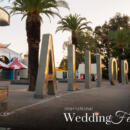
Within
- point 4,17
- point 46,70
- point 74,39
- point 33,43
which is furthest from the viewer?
point 74,39

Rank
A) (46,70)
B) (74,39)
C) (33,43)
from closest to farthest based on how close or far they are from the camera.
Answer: (46,70) < (33,43) < (74,39)

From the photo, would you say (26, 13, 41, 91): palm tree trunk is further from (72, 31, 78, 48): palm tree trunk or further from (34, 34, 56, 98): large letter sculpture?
(72, 31, 78, 48): palm tree trunk

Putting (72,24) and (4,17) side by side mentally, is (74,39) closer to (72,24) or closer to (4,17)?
(72,24)

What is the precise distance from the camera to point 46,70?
386 inches

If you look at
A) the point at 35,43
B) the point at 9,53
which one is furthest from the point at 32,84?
the point at 9,53

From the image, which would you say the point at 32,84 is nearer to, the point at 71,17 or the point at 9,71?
the point at 71,17

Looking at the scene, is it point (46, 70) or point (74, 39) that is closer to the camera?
point (46, 70)

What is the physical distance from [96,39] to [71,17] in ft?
70.3

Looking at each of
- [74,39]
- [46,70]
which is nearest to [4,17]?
[46,70]

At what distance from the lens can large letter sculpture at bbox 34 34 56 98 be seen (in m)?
9.39

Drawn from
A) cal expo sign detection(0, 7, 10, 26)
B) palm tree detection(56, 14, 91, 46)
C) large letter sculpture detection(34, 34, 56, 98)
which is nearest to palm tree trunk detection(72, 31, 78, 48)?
palm tree detection(56, 14, 91, 46)

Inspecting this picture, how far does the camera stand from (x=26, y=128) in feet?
13.8

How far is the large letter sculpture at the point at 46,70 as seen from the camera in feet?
30.8

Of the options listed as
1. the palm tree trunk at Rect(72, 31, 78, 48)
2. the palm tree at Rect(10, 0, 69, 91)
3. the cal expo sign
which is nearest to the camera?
the cal expo sign
